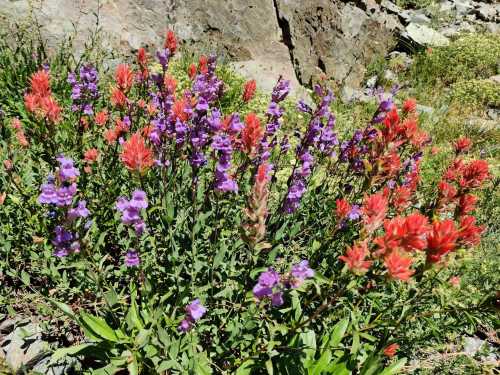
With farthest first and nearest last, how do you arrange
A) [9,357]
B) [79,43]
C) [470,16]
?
[470,16] < [79,43] < [9,357]

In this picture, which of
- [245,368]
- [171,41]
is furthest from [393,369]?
[171,41]

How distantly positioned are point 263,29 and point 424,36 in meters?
5.13

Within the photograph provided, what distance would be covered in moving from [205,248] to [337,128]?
4.57 metres

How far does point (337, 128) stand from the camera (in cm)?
690

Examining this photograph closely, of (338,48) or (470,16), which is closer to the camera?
(338,48)

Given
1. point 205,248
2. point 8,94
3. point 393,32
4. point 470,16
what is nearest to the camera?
point 205,248

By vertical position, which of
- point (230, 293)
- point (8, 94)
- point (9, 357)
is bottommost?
point (9, 357)

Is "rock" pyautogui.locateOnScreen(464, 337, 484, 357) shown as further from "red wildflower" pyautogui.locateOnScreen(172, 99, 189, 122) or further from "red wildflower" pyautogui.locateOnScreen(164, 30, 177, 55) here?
"red wildflower" pyautogui.locateOnScreen(164, 30, 177, 55)

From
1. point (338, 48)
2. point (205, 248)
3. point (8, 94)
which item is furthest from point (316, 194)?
point (338, 48)

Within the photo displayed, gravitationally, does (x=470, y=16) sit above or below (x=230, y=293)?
above

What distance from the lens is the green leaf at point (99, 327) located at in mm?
2191

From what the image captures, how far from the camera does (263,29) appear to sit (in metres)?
7.77

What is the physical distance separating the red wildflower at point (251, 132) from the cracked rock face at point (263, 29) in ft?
14.7

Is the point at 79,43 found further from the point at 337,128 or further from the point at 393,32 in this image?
the point at 393,32
